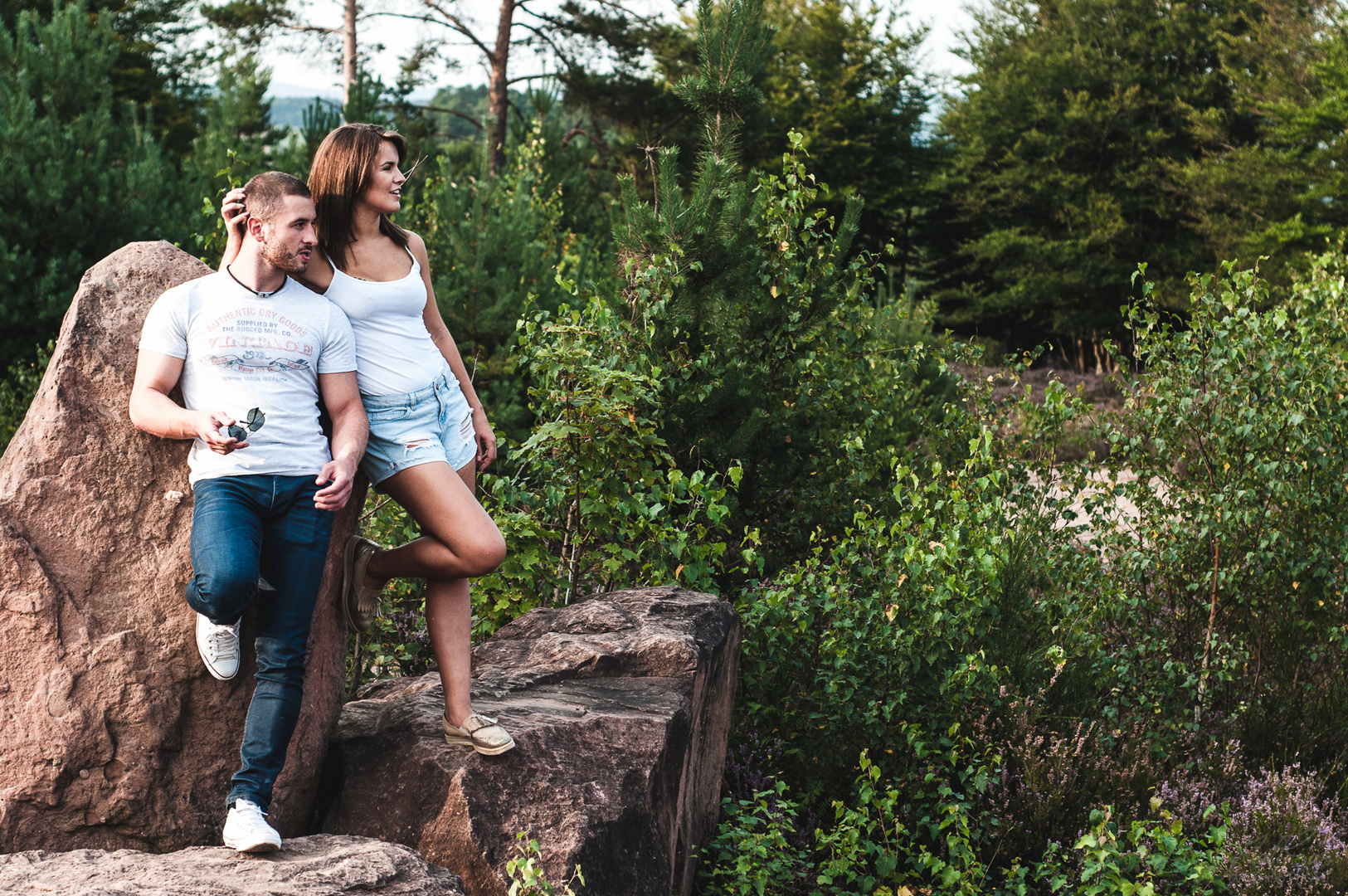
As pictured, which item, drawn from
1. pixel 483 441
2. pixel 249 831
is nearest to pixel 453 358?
pixel 483 441

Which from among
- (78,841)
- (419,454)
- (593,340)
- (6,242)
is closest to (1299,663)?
(593,340)

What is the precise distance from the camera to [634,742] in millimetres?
3055

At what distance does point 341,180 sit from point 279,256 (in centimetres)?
37

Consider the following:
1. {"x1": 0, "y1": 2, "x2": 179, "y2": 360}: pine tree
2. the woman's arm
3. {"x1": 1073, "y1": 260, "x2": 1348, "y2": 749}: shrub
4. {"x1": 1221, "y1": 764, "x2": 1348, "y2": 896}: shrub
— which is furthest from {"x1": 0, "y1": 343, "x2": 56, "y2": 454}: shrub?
{"x1": 1221, "y1": 764, "x2": 1348, "y2": 896}: shrub

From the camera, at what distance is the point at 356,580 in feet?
10.4

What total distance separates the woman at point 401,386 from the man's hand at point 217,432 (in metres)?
0.44

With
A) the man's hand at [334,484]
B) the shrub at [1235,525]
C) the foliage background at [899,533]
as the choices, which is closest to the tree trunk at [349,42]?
the foliage background at [899,533]

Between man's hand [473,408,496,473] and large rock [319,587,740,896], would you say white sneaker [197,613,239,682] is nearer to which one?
large rock [319,587,740,896]

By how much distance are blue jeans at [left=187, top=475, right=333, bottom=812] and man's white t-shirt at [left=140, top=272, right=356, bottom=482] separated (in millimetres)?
58

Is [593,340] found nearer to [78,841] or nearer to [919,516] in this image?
[919,516]

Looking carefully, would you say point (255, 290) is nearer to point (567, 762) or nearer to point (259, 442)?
point (259, 442)

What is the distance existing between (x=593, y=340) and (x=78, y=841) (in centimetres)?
277

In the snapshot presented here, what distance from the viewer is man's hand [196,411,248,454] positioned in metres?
2.52

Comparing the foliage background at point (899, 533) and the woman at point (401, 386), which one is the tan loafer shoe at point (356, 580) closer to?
the woman at point (401, 386)
